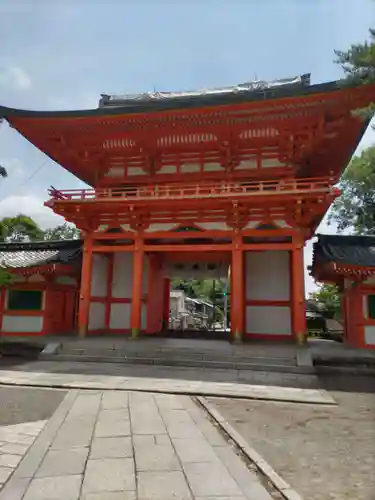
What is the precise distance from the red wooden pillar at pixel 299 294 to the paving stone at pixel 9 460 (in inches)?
414

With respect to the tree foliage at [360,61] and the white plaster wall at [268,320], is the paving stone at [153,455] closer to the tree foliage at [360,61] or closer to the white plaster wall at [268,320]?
the tree foliage at [360,61]

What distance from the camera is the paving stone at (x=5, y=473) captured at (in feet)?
12.4

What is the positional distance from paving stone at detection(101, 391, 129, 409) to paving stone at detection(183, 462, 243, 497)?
9.86 feet

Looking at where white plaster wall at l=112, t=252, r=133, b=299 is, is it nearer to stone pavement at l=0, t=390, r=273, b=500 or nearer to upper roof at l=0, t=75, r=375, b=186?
upper roof at l=0, t=75, r=375, b=186

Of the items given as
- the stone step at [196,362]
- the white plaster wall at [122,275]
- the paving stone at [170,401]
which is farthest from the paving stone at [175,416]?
the white plaster wall at [122,275]

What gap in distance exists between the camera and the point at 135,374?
10070 mm

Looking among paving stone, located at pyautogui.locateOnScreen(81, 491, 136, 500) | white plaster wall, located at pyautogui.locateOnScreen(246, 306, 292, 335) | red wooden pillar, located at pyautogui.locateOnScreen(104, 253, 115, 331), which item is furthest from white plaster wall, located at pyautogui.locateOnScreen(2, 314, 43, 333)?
paving stone, located at pyautogui.locateOnScreen(81, 491, 136, 500)

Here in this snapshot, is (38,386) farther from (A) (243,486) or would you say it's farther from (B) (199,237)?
(B) (199,237)

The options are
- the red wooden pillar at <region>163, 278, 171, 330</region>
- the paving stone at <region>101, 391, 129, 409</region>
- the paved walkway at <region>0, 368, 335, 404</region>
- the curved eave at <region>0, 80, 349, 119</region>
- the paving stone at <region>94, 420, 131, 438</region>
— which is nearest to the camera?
the paving stone at <region>94, 420, 131, 438</region>

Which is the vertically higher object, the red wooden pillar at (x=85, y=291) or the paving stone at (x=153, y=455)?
the red wooden pillar at (x=85, y=291)

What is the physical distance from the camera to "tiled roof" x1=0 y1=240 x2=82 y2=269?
598 inches

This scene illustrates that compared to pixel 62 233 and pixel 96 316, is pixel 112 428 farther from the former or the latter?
pixel 62 233

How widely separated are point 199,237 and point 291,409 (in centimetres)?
836

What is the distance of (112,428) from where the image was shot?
218 inches
